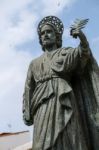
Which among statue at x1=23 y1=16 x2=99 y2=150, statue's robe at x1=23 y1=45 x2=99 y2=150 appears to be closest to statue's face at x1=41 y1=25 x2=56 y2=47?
statue at x1=23 y1=16 x2=99 y2=150

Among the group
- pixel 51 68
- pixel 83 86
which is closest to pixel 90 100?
pixel 83 86

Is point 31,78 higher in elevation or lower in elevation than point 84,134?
higher

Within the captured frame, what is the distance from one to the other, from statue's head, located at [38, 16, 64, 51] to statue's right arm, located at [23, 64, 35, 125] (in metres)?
0.60

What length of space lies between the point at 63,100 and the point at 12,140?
25024mm

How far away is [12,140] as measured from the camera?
3394cm

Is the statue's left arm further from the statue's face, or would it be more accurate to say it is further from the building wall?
the building wall

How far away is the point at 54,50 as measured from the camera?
10039 mm

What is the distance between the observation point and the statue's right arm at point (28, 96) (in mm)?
9742

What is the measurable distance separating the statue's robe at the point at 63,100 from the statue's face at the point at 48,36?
209 mm

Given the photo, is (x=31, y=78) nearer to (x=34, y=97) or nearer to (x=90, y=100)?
(x=34, y=97)

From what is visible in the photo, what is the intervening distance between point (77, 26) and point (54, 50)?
0.77 meters

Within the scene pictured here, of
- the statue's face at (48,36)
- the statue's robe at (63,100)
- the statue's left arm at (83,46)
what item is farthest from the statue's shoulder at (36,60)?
the statue's left arm at (83,46)

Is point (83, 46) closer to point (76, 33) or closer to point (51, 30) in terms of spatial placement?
point (76, 33)

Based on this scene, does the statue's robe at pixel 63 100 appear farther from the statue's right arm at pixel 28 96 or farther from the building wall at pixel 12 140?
the building wall at pixel 12 140
